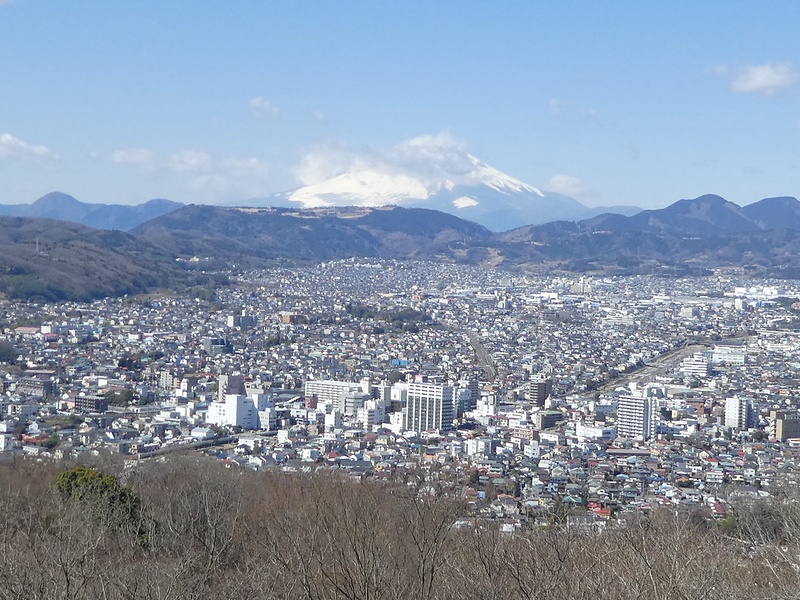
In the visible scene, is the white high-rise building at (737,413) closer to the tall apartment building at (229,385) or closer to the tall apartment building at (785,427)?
the tall apartment building at (785,427)

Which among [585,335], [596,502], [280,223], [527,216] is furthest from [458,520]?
[527,216]

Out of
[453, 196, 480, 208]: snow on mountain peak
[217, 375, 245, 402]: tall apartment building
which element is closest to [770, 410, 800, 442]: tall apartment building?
[217, 375, 245, 402]: tall apartment building

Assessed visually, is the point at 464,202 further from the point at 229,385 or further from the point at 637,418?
the point at 637,418

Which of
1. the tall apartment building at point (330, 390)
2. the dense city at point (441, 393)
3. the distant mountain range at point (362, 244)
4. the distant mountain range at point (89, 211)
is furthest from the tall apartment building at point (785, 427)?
the distant mountain range at point (89, 211)

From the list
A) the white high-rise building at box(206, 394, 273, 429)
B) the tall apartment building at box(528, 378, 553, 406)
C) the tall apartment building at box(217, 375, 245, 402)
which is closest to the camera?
the white high-rise building at box(206, 394, 273, 429)

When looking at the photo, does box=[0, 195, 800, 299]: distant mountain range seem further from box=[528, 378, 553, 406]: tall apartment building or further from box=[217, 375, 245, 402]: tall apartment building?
box=[528, 378, 553, 406]: tall apartment building

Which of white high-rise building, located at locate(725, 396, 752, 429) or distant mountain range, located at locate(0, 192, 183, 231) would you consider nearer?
white high-rise building, located at locate(725, 396, 752, 429)

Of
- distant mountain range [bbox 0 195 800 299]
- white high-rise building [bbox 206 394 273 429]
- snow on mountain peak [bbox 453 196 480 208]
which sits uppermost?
snow on mountain peak [bbox 453 196 480 208]
